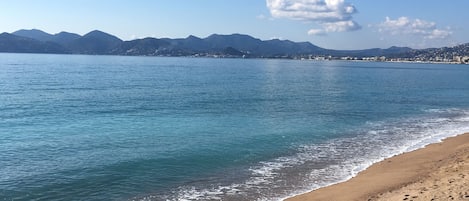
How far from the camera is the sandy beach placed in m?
19.6

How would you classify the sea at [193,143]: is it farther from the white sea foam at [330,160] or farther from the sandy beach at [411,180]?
the sandy beach at [411,180]

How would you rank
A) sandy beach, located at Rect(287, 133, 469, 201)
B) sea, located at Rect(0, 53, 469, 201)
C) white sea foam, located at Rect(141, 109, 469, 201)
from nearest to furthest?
sandy beach, located at Rect(287, 133, 469, 201) < white sea foam, located at Rect(141, 109, 469, 201) < sea, located at Rect(0, 53, 469, 201)

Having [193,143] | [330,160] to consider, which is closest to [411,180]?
[330,160]

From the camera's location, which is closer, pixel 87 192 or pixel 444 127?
pixel 87 192

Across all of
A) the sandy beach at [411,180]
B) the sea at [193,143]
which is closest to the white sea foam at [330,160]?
the sea at [193,143]

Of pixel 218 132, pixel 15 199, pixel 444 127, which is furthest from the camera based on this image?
pixel 444 127

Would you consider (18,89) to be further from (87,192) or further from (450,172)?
(450,172)

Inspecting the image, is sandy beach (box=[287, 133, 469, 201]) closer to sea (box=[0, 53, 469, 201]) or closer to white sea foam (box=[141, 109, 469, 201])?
white sea foam (box=[141, 109, 469, 201])

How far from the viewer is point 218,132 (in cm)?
3906

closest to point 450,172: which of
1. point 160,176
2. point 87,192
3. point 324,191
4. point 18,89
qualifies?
point 324,191

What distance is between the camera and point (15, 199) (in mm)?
21328

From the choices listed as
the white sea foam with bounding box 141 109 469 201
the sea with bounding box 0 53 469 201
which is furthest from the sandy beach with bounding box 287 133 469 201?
the sea with bounding box 0 53 469 201

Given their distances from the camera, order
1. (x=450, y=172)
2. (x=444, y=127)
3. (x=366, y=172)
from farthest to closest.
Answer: (x=444, y=127) → (x=366, y=172) → (x=450, y=172)

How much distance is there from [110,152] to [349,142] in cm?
1856
